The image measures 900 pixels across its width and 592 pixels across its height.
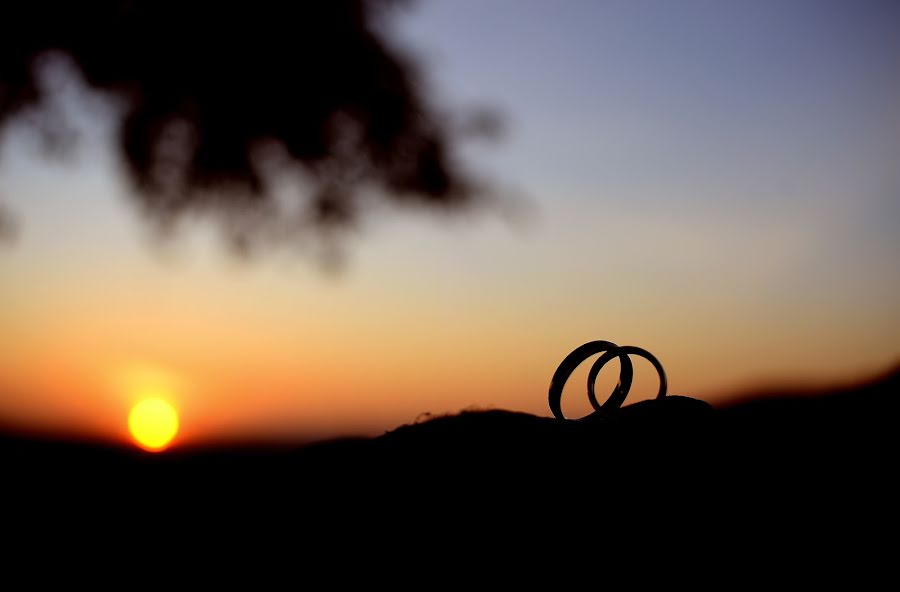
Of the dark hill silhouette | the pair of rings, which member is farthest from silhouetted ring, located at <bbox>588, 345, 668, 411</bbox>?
the dark hill silhouette

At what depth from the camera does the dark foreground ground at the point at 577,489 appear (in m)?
1.46

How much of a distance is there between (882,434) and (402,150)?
355cm

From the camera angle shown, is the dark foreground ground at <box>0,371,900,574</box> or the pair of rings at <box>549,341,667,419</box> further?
the pair of rings at <box>549,341,667,419</box>

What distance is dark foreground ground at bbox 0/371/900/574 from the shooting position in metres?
1.46

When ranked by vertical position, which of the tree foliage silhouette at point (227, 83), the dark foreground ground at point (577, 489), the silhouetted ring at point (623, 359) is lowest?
the dark foreground ground at point (577, 489)

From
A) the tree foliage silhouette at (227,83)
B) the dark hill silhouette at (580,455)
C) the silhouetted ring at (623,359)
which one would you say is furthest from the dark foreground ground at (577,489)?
the tree foliage silhouette at (227,83)

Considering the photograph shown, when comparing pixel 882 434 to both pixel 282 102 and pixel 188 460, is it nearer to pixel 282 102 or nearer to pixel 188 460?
pixel 188 460

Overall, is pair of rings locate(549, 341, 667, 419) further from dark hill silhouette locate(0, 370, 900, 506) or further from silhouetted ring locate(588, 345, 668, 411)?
dark hill silhouette locate(0, 370, 900, 506)

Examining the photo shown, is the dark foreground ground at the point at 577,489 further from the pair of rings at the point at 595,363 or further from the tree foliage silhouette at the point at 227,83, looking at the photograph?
the tree foliage silhouette at the point at 227,83

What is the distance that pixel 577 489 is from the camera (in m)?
1.49

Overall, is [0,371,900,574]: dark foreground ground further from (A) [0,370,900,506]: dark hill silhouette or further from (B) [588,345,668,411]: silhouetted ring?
(B) [588,345,668,411]: silhouetted ring

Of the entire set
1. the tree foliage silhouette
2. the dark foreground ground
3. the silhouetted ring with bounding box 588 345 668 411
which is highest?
the tree foliage silhouette

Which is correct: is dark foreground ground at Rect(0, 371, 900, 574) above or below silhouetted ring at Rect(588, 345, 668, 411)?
below

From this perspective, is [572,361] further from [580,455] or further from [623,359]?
[580,455]
